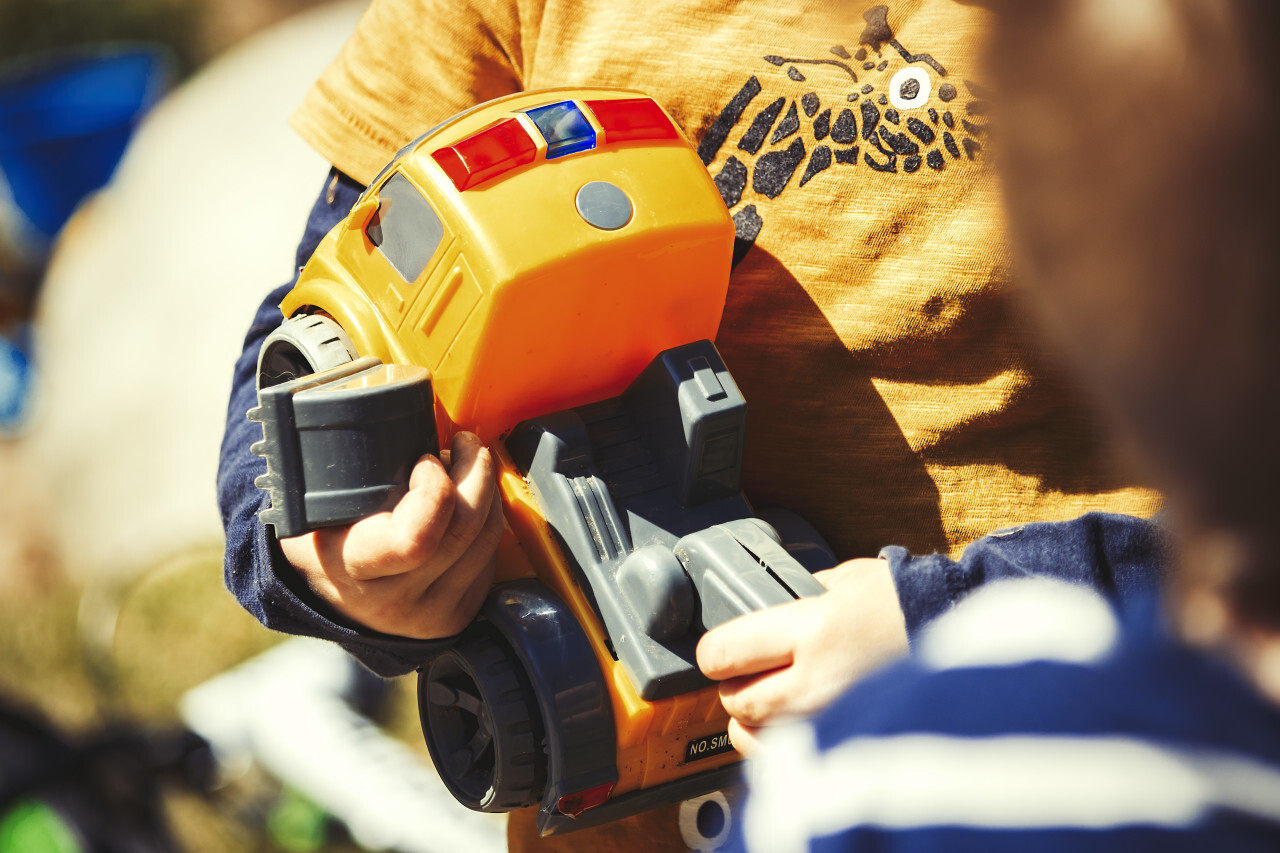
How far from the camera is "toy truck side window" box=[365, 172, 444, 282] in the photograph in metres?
0.69

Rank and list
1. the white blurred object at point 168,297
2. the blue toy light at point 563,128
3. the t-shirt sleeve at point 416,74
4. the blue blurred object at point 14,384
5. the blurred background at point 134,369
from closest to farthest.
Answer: the blue toy light at point 563,128
the t-shirt sleeve at point 416,74
the blurred background at point 134,369
the white blurred object at point 168,297
the blue blurred object at point 14,384

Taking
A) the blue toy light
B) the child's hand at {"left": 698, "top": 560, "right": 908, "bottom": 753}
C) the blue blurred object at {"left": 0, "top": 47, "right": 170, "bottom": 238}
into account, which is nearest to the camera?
the child's hand at {"left": 698, "top": 560, "right": 908, "bottom": 753}

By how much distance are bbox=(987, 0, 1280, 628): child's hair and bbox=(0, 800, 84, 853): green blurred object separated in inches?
67.3

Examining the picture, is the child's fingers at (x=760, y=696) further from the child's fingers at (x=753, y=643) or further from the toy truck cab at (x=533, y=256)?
the toy truck cab at (x=533, y=256)

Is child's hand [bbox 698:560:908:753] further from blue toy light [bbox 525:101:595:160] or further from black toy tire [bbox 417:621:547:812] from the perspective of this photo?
blue toy light [bbox 525:101:595:160]

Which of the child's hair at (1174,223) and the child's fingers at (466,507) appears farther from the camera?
the child's fingers at (466,507)

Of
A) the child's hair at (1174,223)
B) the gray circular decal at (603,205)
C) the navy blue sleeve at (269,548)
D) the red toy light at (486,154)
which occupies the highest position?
the child's hair at (1174,223)

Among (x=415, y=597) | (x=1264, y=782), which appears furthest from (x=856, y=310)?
(x=1264, y=782)

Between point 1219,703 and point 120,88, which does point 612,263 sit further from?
point 120,88

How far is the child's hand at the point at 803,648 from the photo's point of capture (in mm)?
593

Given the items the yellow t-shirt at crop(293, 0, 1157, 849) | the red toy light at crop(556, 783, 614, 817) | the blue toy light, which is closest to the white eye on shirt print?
the yellow t-shirt at crop(293, 0, 1157, 849)

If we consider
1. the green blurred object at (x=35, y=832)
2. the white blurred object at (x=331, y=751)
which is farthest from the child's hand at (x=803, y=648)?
the green blurred object at (x=35, y=832)

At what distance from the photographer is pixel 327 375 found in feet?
2.22

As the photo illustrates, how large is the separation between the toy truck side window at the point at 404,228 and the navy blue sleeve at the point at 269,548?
0.16 metres
